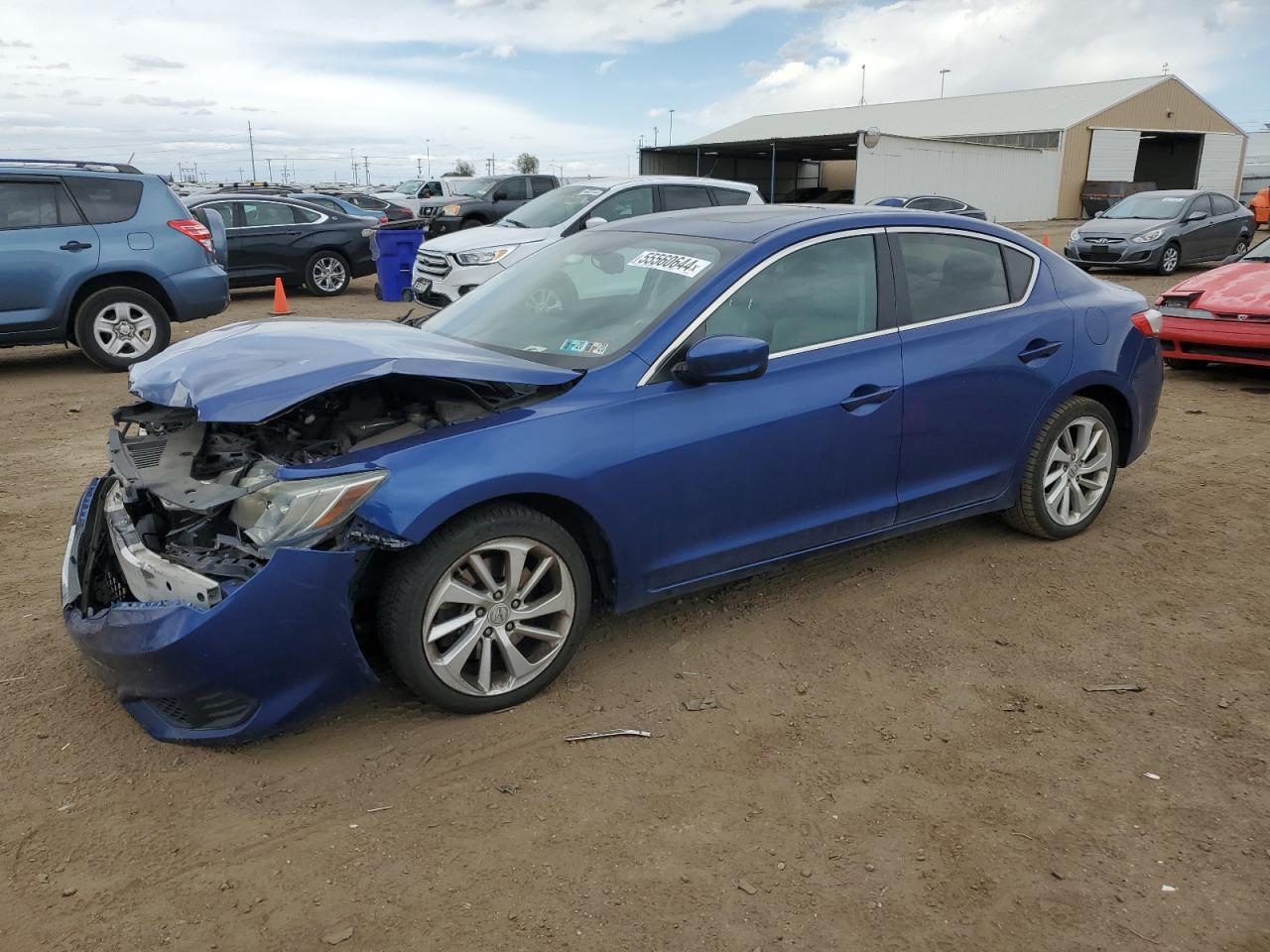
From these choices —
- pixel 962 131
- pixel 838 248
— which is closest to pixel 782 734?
pixel 838 248

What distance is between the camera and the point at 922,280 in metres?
4.32

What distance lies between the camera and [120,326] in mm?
9461

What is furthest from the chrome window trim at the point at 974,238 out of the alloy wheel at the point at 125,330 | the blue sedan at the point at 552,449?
the alloy wheel at the point at 125,330

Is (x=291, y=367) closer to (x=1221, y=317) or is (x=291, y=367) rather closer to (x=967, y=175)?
(x=1221, y=317)

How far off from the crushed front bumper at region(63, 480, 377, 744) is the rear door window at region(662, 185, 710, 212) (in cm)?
1011

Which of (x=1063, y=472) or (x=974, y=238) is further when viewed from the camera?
(x=1063, y=472)

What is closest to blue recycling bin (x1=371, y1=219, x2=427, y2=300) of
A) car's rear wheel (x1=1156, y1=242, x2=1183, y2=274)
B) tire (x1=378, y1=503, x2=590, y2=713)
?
tire (x1=378, y1=503, x2=590, y2=713)

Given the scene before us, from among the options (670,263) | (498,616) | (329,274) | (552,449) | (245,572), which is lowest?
(498,616)

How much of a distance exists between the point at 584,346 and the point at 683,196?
9262 millimetres

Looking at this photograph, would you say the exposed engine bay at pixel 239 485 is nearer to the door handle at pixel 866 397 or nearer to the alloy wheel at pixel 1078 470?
the door handle at pixel 866 397

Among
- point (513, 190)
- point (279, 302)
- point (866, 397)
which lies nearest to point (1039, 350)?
point (866, 397)

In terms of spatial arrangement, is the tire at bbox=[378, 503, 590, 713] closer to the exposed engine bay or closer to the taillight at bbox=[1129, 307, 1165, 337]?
the exposed engine bay

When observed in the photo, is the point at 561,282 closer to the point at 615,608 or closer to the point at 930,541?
the point at 615,608

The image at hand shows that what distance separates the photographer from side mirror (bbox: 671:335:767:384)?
3.50 metres
